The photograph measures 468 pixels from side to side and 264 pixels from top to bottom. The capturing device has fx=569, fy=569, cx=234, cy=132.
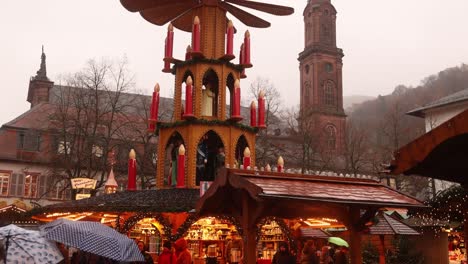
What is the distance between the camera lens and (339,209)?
1162 centimetres

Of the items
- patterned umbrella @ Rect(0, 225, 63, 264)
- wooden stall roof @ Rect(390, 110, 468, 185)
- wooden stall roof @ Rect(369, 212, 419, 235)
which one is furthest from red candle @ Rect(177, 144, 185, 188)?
wooden stall roof @ Rect(390, 110, 468, 185)

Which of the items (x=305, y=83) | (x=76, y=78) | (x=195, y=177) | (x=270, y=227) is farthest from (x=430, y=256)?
(x=305, y=83)

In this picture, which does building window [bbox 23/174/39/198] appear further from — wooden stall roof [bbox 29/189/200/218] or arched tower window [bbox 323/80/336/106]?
arched tower window [bbox 323/80/336/106]

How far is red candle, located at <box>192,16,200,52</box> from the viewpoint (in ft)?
75.3

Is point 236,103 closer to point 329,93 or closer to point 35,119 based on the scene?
point 35,119

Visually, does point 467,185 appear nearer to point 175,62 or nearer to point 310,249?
point 310,249

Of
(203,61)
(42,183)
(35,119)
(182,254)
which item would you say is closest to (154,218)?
(203,61)

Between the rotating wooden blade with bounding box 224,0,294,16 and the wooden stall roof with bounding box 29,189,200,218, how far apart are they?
8.75 m

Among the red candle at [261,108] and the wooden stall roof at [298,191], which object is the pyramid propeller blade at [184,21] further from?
the wooden stall roof at [298,191]

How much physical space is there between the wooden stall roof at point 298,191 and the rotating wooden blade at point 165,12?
1475 centimetres

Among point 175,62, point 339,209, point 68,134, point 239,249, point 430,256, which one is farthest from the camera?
point 68,134

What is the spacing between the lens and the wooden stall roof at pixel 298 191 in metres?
10.1

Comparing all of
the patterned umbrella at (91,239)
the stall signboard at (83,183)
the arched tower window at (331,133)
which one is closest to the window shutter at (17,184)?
the stall signboard at (83,183)

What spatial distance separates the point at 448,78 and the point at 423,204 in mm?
84171
